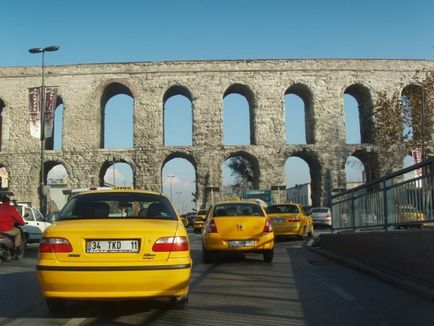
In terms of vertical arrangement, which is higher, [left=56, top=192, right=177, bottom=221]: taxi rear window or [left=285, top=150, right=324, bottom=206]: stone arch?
[left=285, top=150, right=324, bottom=206]: stone arch

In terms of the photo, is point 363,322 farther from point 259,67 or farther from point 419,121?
point 259,67

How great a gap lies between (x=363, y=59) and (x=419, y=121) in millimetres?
10756

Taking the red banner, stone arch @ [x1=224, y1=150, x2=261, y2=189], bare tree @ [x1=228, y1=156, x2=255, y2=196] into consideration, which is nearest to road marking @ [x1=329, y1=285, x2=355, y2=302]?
the red banner

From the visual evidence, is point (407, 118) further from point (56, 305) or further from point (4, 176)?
point (56, 305)

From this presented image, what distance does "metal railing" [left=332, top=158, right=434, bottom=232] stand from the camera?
8.33 m

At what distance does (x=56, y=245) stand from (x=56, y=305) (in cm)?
102

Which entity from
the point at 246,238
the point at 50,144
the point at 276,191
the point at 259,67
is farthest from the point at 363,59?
the point at 246,238

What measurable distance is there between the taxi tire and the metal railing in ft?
17.7

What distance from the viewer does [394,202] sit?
10.1 m

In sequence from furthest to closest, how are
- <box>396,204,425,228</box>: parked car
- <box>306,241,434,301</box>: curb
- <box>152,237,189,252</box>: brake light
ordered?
<box>396,204,425,228</box>: parked car < <box>306,241,434,301</box>: curb < <box>152,237,189,252</box>: brake light

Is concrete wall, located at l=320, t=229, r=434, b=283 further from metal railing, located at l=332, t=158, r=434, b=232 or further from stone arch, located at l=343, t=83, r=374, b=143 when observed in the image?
stone arch, located at l=343, t=83, r=374, b=143

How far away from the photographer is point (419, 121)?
36250mm

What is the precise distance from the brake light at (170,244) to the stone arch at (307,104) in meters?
39.7

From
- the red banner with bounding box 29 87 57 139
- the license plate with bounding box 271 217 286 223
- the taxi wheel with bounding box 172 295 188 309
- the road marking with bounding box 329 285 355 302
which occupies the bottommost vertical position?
the road marking with bounding box 329 285 355 302
